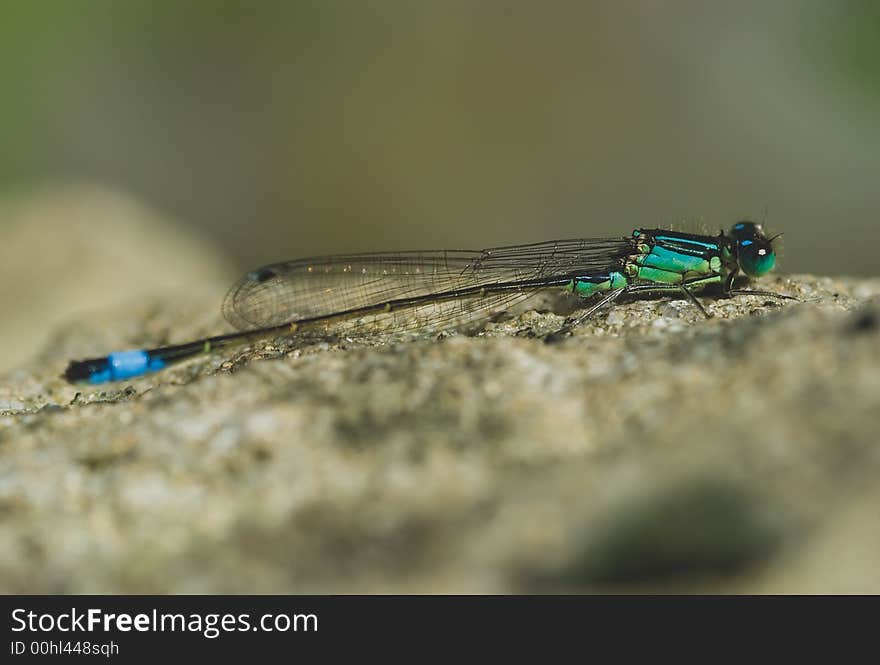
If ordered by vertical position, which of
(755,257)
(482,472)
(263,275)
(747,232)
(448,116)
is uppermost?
(448,116)

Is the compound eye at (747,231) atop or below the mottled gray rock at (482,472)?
atop

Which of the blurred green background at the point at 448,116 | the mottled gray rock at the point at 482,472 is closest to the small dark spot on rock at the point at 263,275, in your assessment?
the mottled gray rock at the point at 482,472

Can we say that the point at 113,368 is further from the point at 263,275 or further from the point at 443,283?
the point at 443,283

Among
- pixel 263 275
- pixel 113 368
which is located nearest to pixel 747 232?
pixel 263 275

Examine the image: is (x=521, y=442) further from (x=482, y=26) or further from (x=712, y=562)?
(x=482, y=26)

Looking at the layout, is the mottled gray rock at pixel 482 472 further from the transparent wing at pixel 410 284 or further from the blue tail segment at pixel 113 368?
the transparent wing at pixel 410 284

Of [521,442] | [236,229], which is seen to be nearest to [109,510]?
[521,442]
